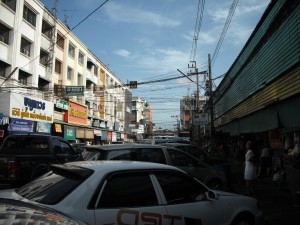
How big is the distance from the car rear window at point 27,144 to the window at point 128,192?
801cm

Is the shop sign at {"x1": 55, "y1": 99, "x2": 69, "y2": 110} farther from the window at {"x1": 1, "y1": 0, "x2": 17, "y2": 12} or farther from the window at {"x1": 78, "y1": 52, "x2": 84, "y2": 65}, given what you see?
the window at {"x1": 1, "y1": 0, "x2": 17, "y2": 12}

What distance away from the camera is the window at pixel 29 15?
31.7 metres

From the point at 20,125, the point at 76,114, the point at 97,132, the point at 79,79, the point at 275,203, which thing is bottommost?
the point at 275,203

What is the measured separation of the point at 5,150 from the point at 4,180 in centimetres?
149

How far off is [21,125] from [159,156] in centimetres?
2180

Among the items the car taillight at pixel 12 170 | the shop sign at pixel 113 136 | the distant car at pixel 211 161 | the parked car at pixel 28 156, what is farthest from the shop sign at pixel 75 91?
the shop sign at pixel 113 136

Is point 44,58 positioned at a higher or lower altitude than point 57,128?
higher

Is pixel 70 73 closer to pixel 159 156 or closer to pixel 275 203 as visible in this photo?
pixel 159 156

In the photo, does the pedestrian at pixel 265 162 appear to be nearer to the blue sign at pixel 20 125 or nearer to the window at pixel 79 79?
the blue sign at pixel 20 125

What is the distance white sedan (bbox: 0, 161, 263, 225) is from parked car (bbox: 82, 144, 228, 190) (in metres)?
3.41

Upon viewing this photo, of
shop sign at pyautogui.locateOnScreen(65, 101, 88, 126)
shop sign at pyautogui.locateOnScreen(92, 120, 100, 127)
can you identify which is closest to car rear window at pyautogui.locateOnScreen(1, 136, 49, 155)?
shop sign at pyautogui.locateOnScreen(65, 101, 88, 126)

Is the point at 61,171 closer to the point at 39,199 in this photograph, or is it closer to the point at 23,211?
the point at 39,199

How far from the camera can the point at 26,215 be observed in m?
2.56

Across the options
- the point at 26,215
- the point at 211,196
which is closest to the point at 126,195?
the point at 211,196
